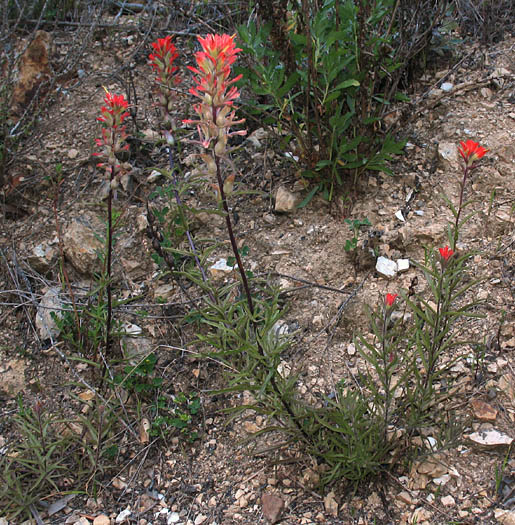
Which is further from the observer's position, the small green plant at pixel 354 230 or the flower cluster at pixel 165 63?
the small green plant at pixel 354 230

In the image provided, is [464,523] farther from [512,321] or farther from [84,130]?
[84,130]

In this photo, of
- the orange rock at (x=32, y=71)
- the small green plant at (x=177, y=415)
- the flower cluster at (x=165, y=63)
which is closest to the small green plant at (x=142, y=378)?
the small green plant at (x=177, y=415)

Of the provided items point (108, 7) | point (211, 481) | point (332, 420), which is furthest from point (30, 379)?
point (108, 7)

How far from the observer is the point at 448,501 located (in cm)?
220

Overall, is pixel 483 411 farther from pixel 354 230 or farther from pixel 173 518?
pixel 173 518

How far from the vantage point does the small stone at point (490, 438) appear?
7.43ft

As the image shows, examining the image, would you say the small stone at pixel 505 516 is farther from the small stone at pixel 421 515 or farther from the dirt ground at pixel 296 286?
the small stone at pixel 421 515

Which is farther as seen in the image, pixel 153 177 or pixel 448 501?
pixel 153 177

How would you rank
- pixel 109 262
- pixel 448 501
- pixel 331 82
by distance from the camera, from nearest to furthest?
pixel 448 501 → pixel 109 262 → pixel 331 82

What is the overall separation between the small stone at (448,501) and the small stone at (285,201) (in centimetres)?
174

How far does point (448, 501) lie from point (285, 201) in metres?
1.80

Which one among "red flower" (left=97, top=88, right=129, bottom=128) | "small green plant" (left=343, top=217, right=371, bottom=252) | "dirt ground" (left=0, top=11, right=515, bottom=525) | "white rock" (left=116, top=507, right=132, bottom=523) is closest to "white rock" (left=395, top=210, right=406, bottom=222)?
"dirt ground" (left=0, top=11, right=515, bottom=525)

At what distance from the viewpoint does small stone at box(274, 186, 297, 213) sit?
3303 millimetres

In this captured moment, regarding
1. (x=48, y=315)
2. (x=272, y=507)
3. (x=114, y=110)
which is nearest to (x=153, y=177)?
(x=48, y=315)
